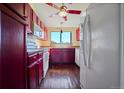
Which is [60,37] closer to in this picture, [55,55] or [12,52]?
[55,55]

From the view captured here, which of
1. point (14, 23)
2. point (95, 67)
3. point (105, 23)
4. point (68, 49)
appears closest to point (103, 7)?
point (105, 23)

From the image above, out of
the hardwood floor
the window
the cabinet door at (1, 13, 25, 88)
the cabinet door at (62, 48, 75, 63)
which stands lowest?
the hardwood floor

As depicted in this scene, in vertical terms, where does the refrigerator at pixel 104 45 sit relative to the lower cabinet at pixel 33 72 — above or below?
above

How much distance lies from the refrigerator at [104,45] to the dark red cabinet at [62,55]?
5.81 meters

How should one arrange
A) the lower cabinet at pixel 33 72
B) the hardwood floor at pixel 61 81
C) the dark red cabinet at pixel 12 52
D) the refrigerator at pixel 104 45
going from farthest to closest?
the hardwood floor at pixel 61 81
the lower cabinet at pixel 33 72
the refrigerator at pixel 104 45
the dark red cabinet at pixel 12 52

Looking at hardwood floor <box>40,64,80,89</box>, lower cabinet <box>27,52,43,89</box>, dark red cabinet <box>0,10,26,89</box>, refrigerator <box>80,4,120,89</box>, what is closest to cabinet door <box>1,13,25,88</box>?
dark red cabinet <box>0,10,26,89</box>

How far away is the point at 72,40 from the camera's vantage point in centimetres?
919

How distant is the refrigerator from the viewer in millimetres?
1728

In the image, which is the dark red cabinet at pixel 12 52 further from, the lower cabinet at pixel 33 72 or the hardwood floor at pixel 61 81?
the hardwood floor at pixel 61 81

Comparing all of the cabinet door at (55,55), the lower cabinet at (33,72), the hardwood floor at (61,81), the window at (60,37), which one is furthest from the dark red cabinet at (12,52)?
the window at (60,37)

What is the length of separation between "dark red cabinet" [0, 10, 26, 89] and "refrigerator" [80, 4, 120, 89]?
3.17 feet

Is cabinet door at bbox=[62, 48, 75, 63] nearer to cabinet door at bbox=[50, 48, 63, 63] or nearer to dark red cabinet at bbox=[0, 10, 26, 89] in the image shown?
cabinet door at bbox=[50, 48, 63, 63]

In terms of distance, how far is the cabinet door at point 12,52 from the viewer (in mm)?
1370

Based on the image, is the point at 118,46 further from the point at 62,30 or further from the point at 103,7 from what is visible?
the point at 62,30
